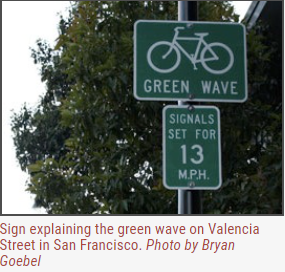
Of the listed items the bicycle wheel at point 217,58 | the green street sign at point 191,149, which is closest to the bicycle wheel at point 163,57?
the bicycle wheel at point 217,58

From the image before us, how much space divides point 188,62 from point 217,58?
21cm

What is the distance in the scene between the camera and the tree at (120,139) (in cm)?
672

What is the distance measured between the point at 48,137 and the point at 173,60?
719 centimetres

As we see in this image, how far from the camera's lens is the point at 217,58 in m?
4.25

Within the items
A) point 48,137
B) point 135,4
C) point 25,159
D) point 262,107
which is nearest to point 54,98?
point 48,137

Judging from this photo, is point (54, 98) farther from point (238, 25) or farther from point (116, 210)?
point (238, 25)

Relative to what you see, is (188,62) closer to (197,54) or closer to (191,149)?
(197,54)

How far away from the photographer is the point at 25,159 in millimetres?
11750

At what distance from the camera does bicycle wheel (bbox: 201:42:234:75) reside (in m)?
4.23

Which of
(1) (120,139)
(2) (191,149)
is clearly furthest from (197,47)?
(1) (120,139)

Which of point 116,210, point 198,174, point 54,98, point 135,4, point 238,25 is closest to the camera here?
point 198,174

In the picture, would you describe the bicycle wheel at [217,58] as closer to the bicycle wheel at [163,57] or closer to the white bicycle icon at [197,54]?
the white bicycle icon at [197,54]

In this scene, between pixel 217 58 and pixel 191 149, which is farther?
pixel 217 58

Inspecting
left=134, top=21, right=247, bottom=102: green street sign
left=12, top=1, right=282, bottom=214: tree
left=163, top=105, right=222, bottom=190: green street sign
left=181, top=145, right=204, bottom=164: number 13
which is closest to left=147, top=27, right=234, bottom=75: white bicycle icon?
left=134, top=21, right=247, bottom=102: green street sign
